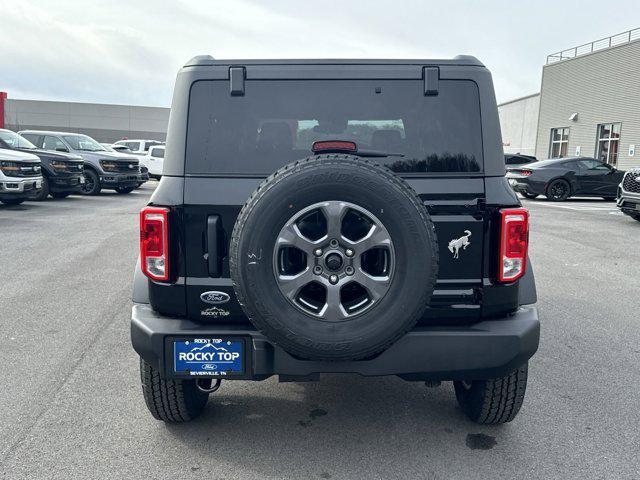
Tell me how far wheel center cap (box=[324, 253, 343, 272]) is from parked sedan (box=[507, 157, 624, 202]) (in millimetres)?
18021

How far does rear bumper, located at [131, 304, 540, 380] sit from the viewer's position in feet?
9.79

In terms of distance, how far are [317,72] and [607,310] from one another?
15.1 ft

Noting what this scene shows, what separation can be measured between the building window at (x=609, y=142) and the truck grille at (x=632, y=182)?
18.6 m

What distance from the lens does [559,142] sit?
35906mm

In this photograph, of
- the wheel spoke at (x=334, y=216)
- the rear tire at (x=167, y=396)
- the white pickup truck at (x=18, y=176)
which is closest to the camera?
the wheel spoke at (x=334, y=216)

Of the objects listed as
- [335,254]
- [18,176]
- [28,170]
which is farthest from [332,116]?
[28,170]

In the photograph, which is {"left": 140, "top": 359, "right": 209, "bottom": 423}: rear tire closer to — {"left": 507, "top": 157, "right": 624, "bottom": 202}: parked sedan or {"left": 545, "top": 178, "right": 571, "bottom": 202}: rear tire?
{"left": 507, "top": 157, "right": 624, "bottom": 202}: parked sedan

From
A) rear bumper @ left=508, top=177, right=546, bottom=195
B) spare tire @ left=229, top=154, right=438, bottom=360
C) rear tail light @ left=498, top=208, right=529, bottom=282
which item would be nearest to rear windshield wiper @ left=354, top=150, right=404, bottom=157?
spare tire @ left=229, top=154, right=438, bottom=360

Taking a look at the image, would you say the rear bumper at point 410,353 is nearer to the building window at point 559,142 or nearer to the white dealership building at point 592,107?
the white dealership building at point 592,107

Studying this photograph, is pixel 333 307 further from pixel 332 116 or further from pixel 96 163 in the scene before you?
pixel 96 163

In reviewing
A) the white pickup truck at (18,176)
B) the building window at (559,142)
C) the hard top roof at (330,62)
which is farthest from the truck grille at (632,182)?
the building window at (559,142)

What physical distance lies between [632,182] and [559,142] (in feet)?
81.1

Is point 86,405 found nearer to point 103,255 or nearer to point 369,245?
point 369,245

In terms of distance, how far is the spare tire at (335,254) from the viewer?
2725 millimetres
